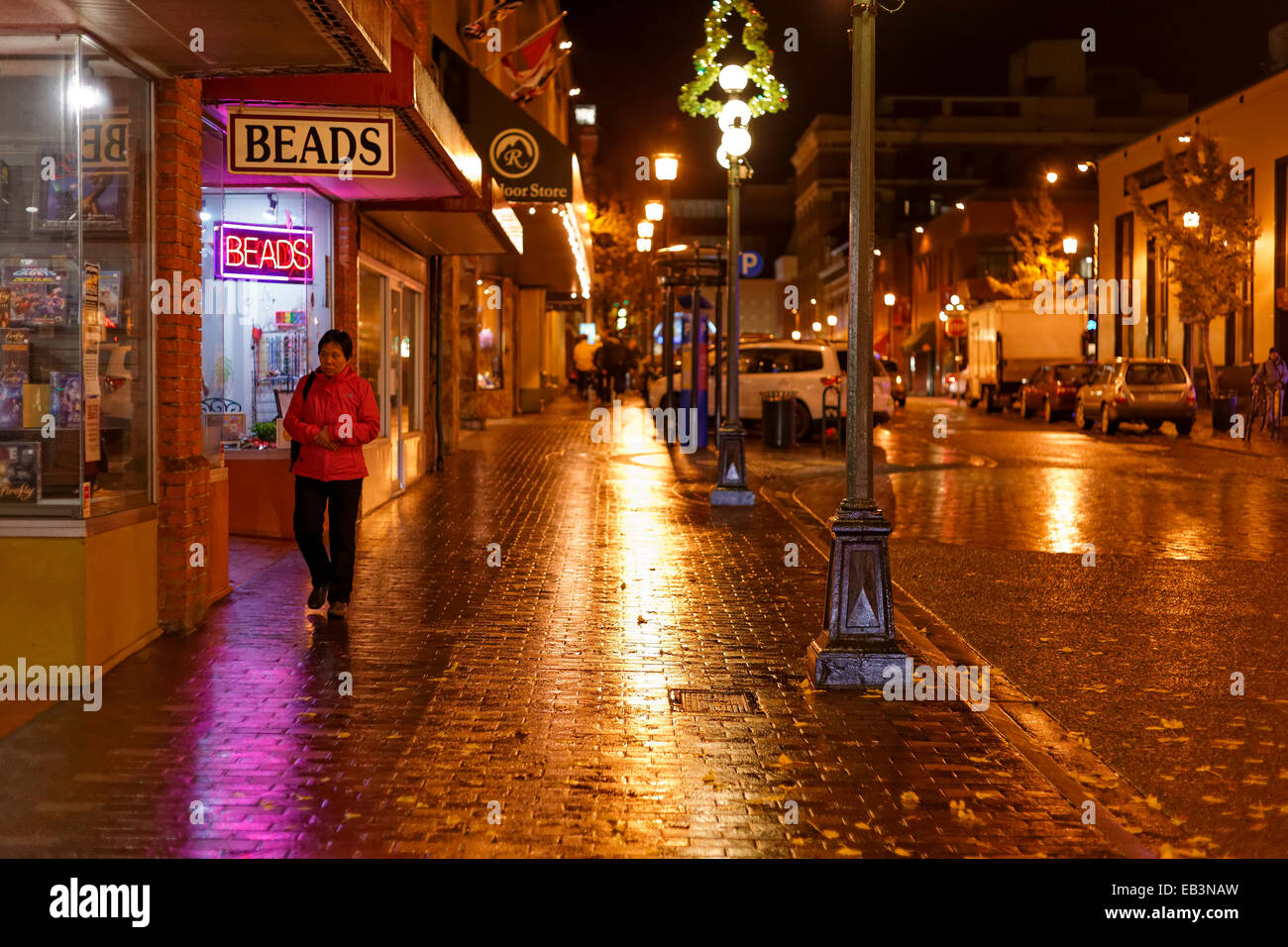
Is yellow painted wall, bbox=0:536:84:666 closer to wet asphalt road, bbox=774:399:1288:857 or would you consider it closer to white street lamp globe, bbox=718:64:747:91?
wet asphalt road, bbox=774:399:1288:857

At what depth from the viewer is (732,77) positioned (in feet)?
52.2

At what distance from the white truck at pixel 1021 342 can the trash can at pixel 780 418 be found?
19.3 m

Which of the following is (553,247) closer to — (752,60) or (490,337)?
(490,337)

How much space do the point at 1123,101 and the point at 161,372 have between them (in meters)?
114

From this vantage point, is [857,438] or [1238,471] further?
[1238,471]

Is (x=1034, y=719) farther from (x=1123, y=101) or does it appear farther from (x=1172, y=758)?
(x=1123, y=101)

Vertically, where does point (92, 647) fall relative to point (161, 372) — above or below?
below

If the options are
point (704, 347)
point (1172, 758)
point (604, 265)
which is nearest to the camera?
point (1172, 758)

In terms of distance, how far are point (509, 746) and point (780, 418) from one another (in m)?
20.0

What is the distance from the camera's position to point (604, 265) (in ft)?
185

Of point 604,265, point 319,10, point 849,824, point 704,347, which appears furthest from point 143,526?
point 604,265

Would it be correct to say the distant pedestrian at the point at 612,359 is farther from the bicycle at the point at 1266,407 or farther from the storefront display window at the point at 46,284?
the storefront display window at the point at 46,284

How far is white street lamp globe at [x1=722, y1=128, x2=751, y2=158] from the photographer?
16328mm

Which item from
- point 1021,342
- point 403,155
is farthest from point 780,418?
point 1021,342
